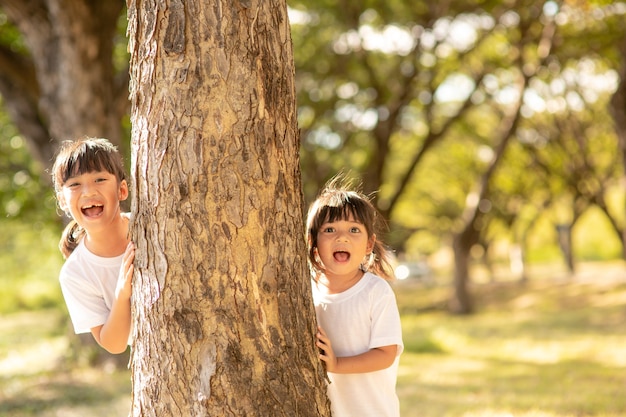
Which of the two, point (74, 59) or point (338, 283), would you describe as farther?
point (74, 59)

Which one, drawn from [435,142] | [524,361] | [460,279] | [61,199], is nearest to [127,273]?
[61,199]

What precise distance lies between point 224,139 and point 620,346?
9980mm

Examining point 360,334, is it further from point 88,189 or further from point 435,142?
point 435,142

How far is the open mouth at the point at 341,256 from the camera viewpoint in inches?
125

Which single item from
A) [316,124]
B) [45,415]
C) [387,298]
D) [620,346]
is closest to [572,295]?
[316,124]

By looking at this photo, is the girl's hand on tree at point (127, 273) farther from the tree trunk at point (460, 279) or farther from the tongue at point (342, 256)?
the tree trunk at point (460, 279)

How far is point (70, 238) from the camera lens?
11.4ft

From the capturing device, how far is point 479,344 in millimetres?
13055

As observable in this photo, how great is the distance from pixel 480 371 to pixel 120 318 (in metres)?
8.04

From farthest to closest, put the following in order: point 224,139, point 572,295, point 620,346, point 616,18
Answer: point 572,295
point 616,18
point 620,346
point 224,139

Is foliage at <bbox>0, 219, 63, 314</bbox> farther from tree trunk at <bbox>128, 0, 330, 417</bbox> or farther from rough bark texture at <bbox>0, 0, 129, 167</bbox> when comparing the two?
tree trunk at <bbox>128, 0, 330, 417</bbox>

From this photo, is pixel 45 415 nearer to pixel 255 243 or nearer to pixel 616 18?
pixel 255 243

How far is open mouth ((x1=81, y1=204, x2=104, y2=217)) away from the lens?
3.08 meters

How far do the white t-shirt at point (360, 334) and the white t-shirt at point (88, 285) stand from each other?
898 millimetres
